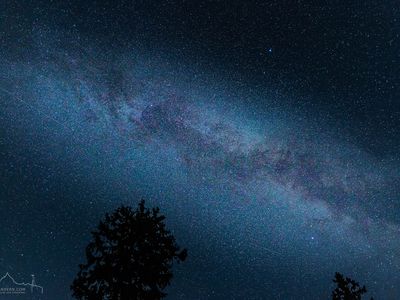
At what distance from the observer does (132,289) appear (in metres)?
13.9

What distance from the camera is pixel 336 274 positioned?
2352 centimetres

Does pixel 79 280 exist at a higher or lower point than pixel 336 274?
lower

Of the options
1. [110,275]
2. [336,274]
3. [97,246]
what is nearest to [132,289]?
[110,275]

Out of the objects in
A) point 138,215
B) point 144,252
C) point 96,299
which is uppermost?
point 138,215

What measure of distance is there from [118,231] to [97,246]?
1030 millimetres

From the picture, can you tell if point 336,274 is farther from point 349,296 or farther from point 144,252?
point 144,252

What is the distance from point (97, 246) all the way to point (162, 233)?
8.91 feet

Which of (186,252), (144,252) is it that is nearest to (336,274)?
(186,252)

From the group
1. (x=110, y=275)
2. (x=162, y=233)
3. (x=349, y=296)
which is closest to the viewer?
(x=110, y=275)

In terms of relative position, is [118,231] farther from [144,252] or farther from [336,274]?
[336,274]

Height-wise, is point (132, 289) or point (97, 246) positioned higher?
point (97, 246)

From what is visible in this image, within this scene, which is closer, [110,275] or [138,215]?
[110,275]

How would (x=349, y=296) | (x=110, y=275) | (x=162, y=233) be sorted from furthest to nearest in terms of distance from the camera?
(x=349, y=296) → (x=162, y=233) → (x=110, y=275)

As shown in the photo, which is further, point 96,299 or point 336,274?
point 336,274
